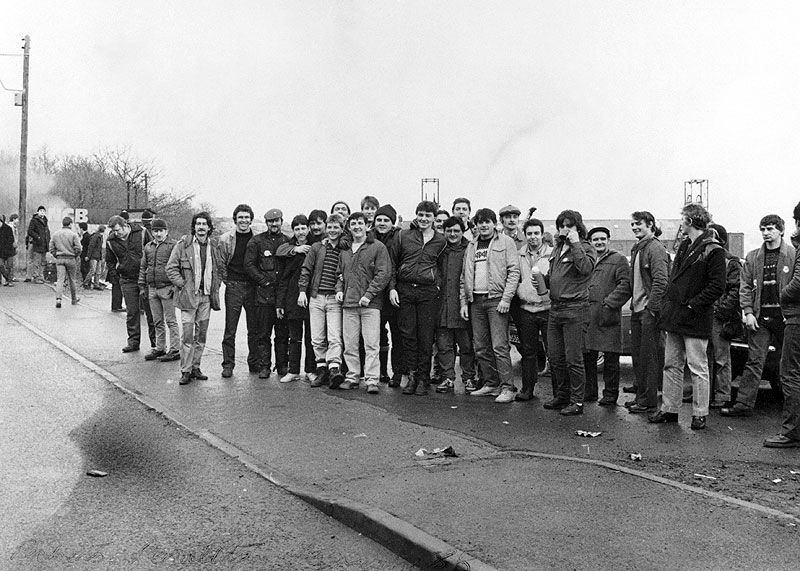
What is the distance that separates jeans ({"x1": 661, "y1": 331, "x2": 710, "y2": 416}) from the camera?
24.6ft

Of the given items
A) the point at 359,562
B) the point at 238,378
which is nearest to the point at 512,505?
the point at 359,562

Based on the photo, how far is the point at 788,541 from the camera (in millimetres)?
4531

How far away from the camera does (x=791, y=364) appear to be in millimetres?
7043

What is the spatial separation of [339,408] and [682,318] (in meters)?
3.41

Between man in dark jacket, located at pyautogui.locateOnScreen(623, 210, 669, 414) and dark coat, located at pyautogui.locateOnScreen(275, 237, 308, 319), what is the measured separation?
391 centimetres

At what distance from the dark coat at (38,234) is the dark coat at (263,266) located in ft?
51.1

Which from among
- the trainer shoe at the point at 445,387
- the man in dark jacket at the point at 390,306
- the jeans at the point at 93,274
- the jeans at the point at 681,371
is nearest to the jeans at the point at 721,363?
the jeans at the point at 681,371

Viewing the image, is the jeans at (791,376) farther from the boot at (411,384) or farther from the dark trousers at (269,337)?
the dark trousers at (269,337)

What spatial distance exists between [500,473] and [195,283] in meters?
5.42

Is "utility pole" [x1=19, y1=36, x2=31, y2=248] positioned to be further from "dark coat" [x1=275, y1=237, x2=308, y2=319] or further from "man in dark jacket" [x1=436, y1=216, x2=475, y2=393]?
"man in dark jacket" [x1=436, y1=216, x2=475, y2=393]

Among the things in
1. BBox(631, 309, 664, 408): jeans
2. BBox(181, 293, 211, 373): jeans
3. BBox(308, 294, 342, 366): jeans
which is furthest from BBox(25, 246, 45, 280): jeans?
BBox(631, 309, 664, 408): jeans

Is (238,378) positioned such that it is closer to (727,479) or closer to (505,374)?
(505,374)

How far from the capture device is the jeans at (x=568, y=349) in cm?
832

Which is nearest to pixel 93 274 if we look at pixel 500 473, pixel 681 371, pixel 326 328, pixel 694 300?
pixel 326 328
